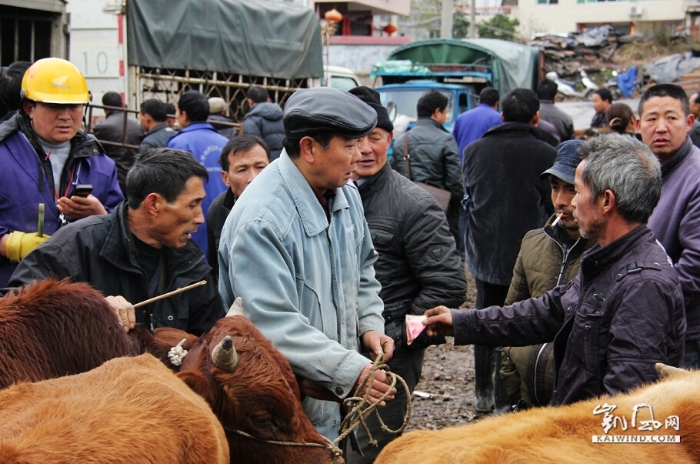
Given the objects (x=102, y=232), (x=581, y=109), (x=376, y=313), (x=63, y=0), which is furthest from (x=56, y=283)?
(x=581, y=109)

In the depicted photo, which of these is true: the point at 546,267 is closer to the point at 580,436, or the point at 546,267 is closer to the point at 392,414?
the point at 392,414

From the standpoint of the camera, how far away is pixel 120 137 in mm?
9234

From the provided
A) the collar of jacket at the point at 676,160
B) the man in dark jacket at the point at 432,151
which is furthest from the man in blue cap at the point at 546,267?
the man in dark jacket at the point at 432,151

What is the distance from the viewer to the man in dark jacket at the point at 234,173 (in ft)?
16.8

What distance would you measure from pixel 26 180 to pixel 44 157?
20cm

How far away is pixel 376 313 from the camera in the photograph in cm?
360

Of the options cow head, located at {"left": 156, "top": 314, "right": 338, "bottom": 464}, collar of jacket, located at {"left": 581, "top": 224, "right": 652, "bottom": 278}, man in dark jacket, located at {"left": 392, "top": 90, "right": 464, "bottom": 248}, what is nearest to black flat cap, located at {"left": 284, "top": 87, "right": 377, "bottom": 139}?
cow head, located at {"left": 156, "top": 314, "right": 338, "bottom": 464}

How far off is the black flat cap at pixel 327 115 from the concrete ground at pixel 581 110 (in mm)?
19937

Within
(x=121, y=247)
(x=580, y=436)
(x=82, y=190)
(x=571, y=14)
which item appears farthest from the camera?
(x=571, y=14)

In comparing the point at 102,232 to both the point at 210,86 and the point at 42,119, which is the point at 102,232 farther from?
the point at 210,86

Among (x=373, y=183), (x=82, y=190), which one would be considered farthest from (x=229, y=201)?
(x=82, y=190)

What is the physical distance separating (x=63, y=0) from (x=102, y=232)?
8.24 m

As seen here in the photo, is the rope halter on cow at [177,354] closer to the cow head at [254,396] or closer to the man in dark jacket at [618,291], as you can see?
the cow head at [254,396]

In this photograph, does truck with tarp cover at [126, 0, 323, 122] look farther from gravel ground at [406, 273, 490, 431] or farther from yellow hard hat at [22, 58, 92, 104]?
yellow hard hat at [22, 58, 92, 104]
